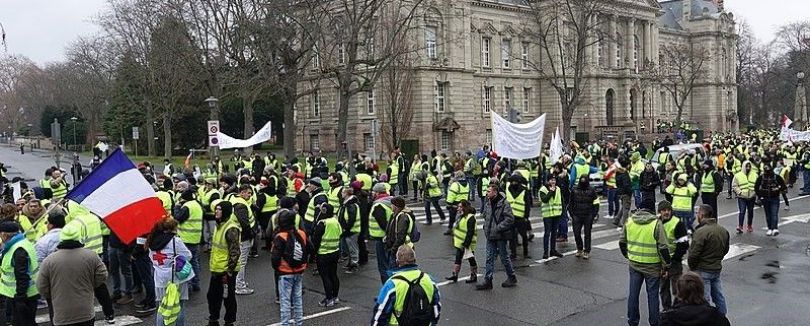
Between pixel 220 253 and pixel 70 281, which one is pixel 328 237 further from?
pixel 70 281

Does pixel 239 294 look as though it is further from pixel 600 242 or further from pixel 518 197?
pixel 600 242

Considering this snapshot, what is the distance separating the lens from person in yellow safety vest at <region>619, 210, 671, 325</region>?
8.88m

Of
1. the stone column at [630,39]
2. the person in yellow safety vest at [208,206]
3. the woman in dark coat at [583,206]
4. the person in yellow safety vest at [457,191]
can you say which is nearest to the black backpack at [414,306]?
the person in yellow safety vest at [208,206]

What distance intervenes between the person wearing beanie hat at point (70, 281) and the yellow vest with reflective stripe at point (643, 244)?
6.20 meters

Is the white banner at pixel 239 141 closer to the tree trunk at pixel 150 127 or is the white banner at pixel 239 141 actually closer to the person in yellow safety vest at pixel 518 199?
the person in yellow safety vest at pixel 518 199

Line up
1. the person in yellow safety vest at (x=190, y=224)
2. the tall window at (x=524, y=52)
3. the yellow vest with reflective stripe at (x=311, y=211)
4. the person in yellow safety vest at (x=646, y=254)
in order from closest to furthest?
1. the person in yellow safety vest at (x=646, y=254)
2. the person in yellow safety vest at (x=190, y=224)
3. the yellow vest with reflective stripe at (x=311, y=211)
4. the tall window at (x=524, y=52)

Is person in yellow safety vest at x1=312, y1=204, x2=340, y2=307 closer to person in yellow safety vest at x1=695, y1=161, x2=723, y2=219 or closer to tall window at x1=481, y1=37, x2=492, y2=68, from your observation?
person in yellow safety vest at x1=695, y1=161, x2=723, y2=219

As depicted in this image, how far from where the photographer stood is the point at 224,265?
9289 mm

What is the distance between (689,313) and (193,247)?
25.8ft

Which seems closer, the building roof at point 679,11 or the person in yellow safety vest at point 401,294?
the person in yellow safety vest at point 401,294

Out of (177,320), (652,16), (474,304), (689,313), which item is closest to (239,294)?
(177,320)

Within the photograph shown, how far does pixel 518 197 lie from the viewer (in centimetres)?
1337

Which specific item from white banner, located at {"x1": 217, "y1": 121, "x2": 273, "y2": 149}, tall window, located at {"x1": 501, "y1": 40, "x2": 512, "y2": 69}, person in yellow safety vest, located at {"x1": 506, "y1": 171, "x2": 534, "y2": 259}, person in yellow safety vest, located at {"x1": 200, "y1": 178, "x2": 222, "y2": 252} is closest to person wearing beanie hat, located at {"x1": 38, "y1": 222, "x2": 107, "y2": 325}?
person in yellow safety vest, located at {"x1": 200, "y1": 178, "x2": 222, "y2": 252}

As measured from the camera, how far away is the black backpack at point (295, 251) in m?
9.04
